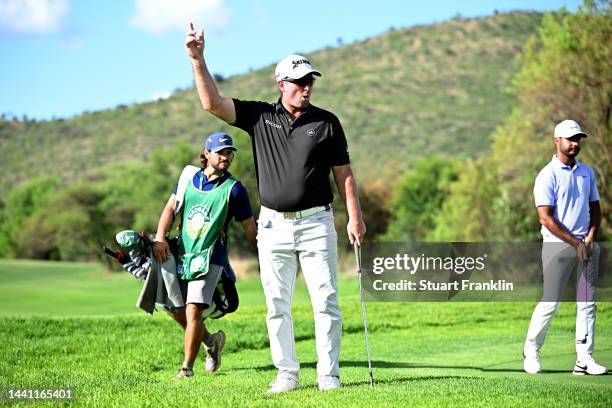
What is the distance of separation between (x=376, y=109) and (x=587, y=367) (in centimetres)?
10651

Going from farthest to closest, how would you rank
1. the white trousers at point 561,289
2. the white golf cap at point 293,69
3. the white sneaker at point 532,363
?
the white trousers at point 561,289, the white sneaker at point 532,363, the white golf cap at point 293,69

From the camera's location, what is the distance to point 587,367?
906 centimetres

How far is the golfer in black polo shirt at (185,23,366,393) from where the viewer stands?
736 centimetres

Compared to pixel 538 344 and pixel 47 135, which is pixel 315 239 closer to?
pixel 538 344

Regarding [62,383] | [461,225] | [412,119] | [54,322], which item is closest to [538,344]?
[62,383]

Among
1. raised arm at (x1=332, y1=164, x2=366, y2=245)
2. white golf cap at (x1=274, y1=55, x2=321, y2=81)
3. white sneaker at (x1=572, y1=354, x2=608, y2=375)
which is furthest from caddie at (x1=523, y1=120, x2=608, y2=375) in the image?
white golf cap at (x1=274, y1=55, x2=321, y2=81)

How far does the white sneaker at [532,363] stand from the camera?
30.3 ft

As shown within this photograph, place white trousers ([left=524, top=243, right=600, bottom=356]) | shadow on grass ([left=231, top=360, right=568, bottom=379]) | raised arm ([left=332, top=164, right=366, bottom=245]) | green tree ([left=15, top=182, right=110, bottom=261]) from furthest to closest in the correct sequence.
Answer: green tree ([left=15, top=182, right=110, bottom=261]), shadow on grass ([left=231, top=360, right=568, bottom=379]), white trousers ([left=524, top=243, right=600, bottom=356]), raised arm ([left=332, top=164, right=366, bottom=245])

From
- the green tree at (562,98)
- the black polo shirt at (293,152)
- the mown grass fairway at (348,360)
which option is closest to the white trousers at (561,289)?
the mown grass fairway at (348,360)

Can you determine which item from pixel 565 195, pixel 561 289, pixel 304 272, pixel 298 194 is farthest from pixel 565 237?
pixel 298 194

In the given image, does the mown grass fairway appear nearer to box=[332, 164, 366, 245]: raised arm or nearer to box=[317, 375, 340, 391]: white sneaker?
box=[317, 375, 340, 391]: white sneaker

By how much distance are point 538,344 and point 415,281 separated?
248 inches

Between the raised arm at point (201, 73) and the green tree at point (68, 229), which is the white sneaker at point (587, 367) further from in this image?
the green tree at point (68, 229)

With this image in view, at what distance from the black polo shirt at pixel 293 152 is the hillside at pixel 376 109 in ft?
281
